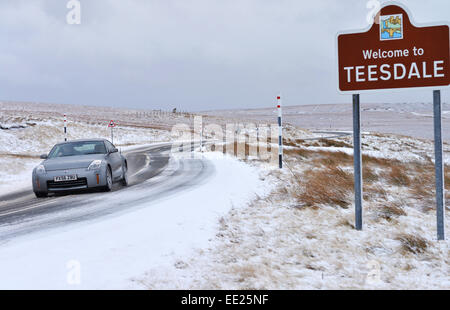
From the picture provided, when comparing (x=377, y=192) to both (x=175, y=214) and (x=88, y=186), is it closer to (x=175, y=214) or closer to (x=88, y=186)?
(x=175, y=214)

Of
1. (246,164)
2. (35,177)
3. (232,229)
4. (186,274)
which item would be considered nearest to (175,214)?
(232,229)

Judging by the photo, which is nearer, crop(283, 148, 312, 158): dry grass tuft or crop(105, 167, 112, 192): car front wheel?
crop(105, 167, 112, 192): car front wheel

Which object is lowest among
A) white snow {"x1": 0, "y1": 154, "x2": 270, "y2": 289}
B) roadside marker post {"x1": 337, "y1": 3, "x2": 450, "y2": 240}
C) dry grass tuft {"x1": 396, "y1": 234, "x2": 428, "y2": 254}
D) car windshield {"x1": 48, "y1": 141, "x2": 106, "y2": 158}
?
dry grass tuft {"x1": 396, "y1": 234, "x2": 428, "y2": 254}

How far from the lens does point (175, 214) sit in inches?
265

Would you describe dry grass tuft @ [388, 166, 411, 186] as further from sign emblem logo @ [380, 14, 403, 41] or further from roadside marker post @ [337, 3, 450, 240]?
sign emblem logo @ [380, 14, 403, 41]

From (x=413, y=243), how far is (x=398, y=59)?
2669mm

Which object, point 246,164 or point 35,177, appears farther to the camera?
point 246,164

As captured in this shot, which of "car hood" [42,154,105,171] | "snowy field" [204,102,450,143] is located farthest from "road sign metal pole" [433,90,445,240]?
"snowy field" [204,102,450,143]

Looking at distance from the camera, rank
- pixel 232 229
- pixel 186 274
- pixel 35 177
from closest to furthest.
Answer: pixel 186 274
pixel 232 229
pixel 35 177

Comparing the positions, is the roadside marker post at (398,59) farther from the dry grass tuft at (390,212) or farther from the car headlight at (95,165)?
the car headlight at (95,165)

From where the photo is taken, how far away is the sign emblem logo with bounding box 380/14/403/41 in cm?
559

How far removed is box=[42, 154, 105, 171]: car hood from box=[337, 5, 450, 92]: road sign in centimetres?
669
